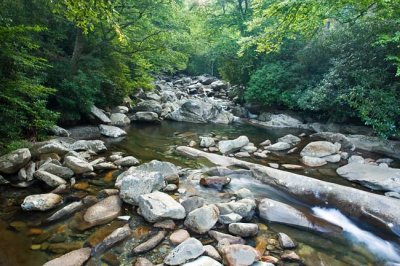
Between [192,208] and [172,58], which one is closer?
[192,208]

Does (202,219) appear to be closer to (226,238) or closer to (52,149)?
(226,238)

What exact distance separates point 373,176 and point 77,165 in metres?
6.62

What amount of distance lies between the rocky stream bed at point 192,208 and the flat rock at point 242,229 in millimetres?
15

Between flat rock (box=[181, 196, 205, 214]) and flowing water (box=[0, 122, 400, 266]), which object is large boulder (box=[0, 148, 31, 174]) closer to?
flowing water (box=[0, 122, 400, 266])

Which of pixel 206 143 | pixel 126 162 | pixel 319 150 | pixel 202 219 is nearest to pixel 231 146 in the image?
pixel 206 143

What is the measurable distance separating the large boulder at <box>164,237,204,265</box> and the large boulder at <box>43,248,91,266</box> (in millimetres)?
1012

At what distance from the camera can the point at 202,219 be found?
418 centimetres

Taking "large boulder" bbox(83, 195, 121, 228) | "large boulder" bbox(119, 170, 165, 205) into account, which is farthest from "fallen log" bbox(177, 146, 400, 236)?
"large boulder" bbox(83, 195, 121, 228)

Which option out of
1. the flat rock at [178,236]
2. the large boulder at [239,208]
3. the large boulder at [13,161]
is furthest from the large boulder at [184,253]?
the large boulder at [13,161]

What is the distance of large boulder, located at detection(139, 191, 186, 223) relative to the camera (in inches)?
167

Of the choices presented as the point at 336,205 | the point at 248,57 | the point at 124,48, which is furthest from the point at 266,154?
the point at 248,57

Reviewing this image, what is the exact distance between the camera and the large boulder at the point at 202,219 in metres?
4.10

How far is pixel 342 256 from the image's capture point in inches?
154

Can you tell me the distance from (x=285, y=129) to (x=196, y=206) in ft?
31.4
